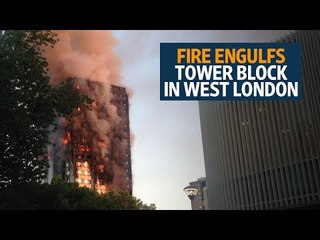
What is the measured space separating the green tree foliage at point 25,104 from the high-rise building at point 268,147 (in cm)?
1782

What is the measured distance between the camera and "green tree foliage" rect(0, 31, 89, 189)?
1858 cm

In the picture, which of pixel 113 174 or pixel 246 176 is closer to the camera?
pixel 246 176

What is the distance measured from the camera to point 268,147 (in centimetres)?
3506

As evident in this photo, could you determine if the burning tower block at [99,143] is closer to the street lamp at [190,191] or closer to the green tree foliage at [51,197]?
the green tree foliage at [51,197]

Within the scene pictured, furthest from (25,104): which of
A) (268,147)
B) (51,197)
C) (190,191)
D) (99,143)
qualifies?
(99,143)

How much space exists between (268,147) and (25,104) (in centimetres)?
2164

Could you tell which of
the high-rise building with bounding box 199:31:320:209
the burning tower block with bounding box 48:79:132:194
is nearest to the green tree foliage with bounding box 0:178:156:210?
the high-rise building with bounding box 199:31:320:209

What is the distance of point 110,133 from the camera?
338 ft

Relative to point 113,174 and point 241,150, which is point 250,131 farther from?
point 113,174

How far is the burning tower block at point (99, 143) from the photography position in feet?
268

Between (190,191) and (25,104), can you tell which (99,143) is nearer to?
(190,191)

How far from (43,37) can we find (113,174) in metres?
64.2

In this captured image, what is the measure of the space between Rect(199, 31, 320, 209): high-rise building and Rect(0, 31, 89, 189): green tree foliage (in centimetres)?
1782
